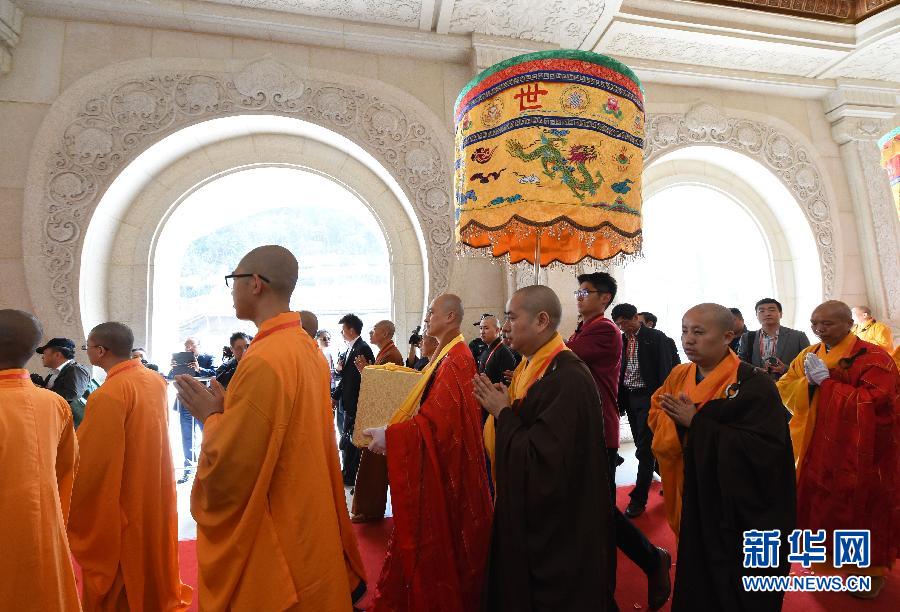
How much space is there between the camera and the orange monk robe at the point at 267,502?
145 centimetres

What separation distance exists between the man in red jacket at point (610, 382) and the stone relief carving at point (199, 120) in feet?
8.31

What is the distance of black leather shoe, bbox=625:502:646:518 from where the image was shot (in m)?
3.49

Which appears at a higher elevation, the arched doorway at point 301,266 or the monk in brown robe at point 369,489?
the arched doorway at point 301,266

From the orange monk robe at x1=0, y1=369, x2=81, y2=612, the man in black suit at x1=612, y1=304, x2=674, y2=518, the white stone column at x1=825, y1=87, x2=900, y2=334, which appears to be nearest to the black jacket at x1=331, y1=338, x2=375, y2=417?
the man in black suit at x1=612, y1=304, x2=674, y2=518

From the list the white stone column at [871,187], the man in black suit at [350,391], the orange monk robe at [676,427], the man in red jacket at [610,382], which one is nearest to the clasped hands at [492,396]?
the man in red jacket at [610,382]

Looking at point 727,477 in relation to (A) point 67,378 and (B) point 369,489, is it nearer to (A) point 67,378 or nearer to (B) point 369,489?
(B) point 369,489

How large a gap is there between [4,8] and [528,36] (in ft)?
17.4

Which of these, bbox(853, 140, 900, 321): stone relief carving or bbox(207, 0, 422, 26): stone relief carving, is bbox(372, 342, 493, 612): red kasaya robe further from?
bbox(853, 140, 900, 321): stone relief carving

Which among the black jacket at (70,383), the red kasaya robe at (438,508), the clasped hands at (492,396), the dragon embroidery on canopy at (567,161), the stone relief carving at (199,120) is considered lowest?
the red kasaya robe at (438,508)

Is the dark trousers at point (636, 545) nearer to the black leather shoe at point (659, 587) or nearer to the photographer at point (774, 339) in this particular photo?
the black leather shoe at point (659, 587)

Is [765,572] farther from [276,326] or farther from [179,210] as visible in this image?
[179,210]

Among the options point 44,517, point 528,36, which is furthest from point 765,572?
point 528,36

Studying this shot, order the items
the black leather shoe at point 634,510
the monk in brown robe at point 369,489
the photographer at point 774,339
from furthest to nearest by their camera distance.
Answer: the photographer at point 774,339, the monk in brown robe at point 369,489, the black leather shoe at point 634,510

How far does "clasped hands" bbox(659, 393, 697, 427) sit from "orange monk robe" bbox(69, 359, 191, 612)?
8.06 ft
